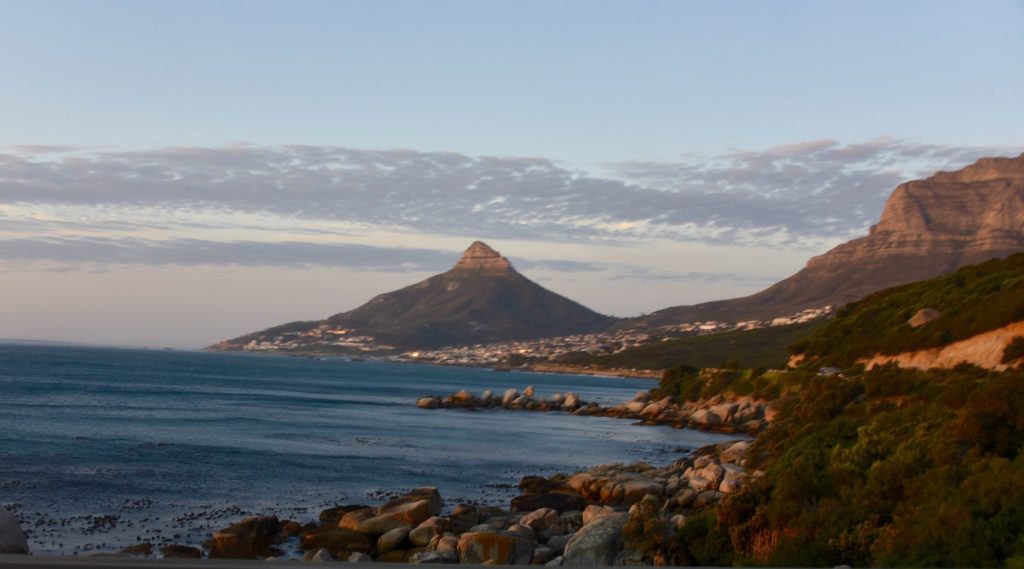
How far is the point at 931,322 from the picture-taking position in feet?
149

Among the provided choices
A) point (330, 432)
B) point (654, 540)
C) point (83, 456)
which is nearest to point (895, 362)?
point (330, 432)

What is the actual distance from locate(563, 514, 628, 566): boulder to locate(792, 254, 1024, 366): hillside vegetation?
88.6 ft

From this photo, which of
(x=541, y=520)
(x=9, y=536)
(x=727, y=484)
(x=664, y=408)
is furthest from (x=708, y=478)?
(x=664, y=408)

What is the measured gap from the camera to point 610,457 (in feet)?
A: 136

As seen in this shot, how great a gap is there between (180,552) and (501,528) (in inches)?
258

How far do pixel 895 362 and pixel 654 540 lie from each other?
3155 cm

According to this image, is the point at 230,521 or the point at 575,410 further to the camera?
the point at 575,410

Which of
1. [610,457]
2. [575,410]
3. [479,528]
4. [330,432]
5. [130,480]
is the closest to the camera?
[479,528]

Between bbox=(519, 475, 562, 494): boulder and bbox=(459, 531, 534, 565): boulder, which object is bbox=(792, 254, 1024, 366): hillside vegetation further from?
bbox=(459, 531, 534, 565): boulder

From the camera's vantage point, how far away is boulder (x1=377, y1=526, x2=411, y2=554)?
19.3m

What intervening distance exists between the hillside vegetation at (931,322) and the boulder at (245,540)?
3032cm

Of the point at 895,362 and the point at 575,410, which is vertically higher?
the point at 895,362

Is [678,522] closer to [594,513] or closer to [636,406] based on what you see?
[594,513]

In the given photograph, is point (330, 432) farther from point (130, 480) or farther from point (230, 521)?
point (230, 521)
